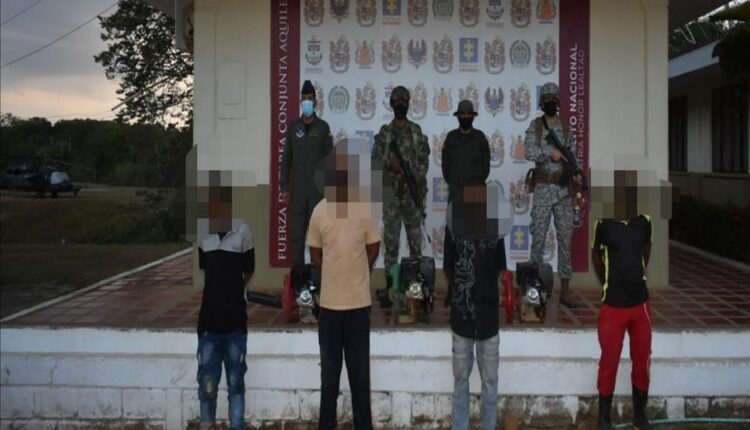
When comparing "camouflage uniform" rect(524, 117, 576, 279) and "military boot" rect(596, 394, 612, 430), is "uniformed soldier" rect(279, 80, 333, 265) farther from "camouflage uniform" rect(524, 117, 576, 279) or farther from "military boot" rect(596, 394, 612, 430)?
"military boot" rect(596, 394, 612, 430)

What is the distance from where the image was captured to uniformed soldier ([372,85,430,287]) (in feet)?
24.0

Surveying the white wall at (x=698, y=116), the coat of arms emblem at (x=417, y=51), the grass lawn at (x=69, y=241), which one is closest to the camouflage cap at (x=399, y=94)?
the coat of arms emblem at (x=417, y=51)

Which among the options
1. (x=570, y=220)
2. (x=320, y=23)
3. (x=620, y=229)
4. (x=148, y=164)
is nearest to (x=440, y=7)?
(x=320, y=23)

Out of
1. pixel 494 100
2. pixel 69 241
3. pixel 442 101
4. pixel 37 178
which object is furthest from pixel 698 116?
pixel 37 178

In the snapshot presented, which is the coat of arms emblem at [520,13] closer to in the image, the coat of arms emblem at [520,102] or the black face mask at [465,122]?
the coat of arms emblem at [520,102]

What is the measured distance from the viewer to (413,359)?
5844mm

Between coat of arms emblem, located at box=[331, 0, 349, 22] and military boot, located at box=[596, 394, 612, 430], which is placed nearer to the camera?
military boot, located at box=[596, 394, 612, 430]

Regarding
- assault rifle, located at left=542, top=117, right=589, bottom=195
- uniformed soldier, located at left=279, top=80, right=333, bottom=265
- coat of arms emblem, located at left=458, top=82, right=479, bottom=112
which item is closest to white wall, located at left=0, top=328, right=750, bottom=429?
assault rifle, located at left=542, top=117, right=589, bottom=195

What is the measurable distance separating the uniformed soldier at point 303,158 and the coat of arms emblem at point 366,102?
988 millimetres

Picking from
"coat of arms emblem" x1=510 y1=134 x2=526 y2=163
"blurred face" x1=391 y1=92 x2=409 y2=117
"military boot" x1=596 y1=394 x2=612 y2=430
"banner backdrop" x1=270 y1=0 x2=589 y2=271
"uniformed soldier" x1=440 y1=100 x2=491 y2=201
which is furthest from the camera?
"coat of arms emblem" x1=510 y1=134 x2=526 y2=163

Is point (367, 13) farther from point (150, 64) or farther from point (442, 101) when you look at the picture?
point (150, 64)

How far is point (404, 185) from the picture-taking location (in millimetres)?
7332

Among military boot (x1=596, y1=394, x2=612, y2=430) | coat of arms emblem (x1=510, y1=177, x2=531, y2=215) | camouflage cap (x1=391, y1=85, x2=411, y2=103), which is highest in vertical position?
camouflage cap (x1=391, y1=85, x2=411, y2=103)

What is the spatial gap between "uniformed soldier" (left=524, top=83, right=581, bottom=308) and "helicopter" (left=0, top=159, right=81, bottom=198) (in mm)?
5413
